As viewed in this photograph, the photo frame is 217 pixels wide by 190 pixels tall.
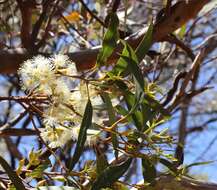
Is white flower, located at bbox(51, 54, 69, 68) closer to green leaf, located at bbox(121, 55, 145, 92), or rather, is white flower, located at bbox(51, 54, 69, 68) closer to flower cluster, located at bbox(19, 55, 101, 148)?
flower cluster, located at bbox(19, 55, 101, 148)

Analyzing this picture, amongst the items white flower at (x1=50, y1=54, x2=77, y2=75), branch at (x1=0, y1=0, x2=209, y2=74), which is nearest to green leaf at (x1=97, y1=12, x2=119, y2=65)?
white flower at (x1=50, y1=54, x2=77, y2=75)

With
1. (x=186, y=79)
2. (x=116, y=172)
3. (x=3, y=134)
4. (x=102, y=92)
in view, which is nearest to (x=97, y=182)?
(x=116, y=172)

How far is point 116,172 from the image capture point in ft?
3.38

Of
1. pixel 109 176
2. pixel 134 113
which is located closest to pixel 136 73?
pixel 134 113

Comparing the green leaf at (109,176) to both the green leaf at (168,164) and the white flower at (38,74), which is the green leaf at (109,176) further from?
the white flower at (38,74)

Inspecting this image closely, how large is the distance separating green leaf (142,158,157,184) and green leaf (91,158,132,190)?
49mm

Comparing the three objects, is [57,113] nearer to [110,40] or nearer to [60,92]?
[60,92]

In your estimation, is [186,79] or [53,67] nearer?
[53,67]

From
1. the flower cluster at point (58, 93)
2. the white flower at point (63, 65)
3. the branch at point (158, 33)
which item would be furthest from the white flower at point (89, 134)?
the branch at point (158, 33)

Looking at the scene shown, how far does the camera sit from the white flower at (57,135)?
3.51ft

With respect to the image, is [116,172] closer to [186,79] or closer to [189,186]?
[189,186]

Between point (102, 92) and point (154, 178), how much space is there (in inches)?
7.3

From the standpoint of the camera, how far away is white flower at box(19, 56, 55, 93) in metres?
1.01

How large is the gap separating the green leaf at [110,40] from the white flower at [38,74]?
0.36 ft
